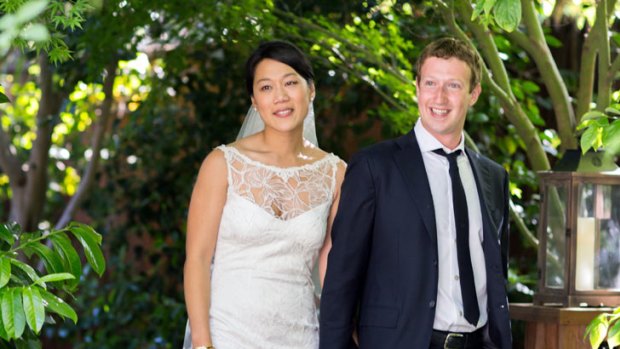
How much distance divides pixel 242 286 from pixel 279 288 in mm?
116

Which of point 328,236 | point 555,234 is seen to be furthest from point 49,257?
point 555,234

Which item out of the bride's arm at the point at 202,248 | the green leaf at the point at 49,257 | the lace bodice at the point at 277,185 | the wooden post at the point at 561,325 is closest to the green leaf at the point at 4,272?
the green leaf at the point at 49,257

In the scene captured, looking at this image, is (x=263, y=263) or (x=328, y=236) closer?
(x=263, y=263)

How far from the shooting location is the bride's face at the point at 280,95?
3338 millimetres

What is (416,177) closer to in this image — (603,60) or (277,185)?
(277,185)

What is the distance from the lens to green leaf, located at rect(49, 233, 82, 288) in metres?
2.93

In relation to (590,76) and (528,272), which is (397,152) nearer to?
(590,76)

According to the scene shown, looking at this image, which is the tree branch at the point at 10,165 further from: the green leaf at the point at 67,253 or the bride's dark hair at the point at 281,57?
the green leaf at the point at 67,253

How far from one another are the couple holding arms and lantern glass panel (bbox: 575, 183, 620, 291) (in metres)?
0.60

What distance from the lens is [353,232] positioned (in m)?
2.90

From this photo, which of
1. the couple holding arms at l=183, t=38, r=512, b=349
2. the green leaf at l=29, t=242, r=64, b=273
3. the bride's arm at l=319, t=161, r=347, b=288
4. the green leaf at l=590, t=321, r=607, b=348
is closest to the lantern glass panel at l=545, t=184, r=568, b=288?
the couple holding arms at l=183, t=38, r=512, b=349

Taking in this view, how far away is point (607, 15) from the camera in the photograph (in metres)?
4.29

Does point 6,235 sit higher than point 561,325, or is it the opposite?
point 6,235

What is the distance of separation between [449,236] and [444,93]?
15.4 inches
